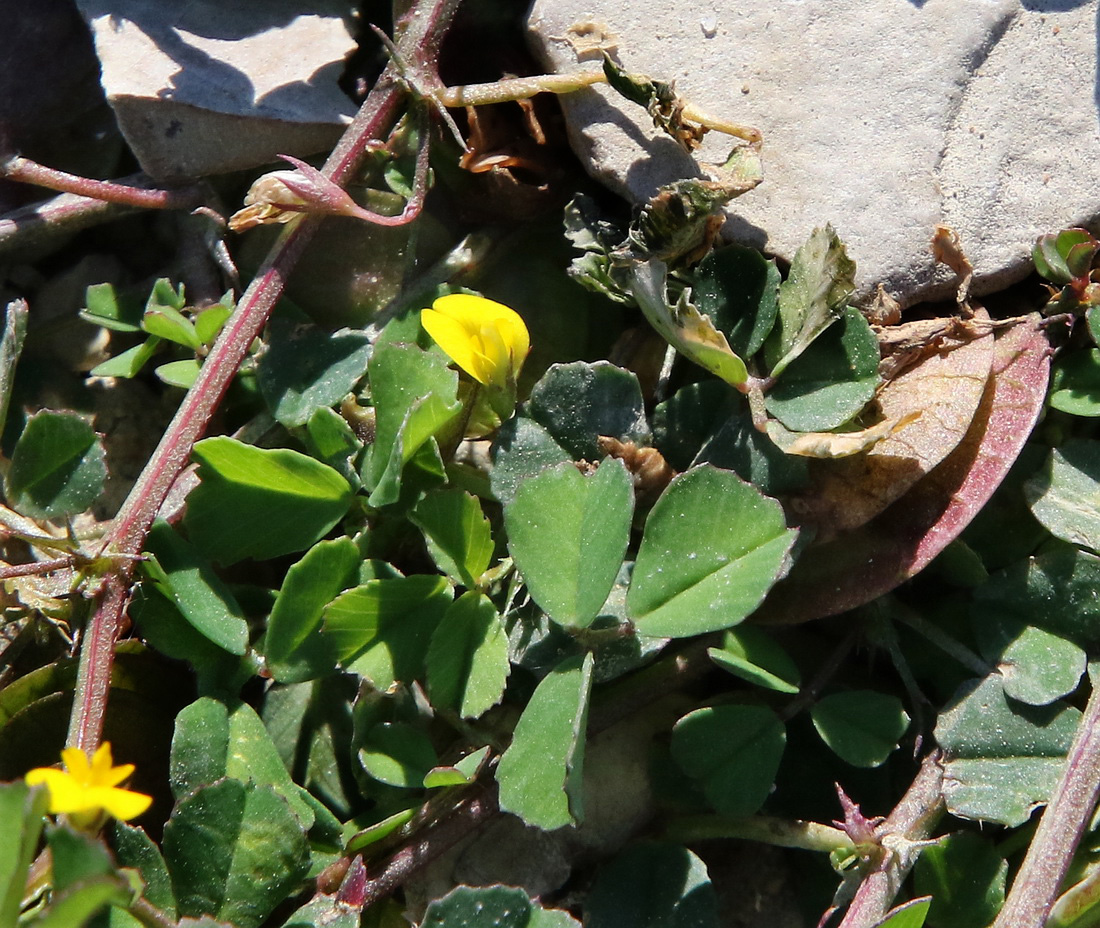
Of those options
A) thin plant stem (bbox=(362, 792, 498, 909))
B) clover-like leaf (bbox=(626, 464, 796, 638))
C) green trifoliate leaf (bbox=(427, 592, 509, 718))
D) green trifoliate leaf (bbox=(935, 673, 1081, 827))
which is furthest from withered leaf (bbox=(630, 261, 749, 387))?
thin plant stem (bbox=(362, 792, 498, 909))

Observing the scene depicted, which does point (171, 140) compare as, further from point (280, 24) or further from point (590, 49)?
point (590, 49)

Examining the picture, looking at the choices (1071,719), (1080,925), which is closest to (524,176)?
(1071,719)

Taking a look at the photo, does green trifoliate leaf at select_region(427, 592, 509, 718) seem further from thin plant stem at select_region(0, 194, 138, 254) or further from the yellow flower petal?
thin plant stem at select_region(0, 194, 138, 254)

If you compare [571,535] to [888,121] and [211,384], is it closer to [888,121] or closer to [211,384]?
[211,384]

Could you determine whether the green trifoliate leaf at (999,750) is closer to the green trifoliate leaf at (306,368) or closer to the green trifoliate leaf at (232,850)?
the green trifoliate leaf at (232,850)

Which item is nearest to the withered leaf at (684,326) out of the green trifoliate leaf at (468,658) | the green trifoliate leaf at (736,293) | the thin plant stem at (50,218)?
the green trifoliate leaf at (736,293)
